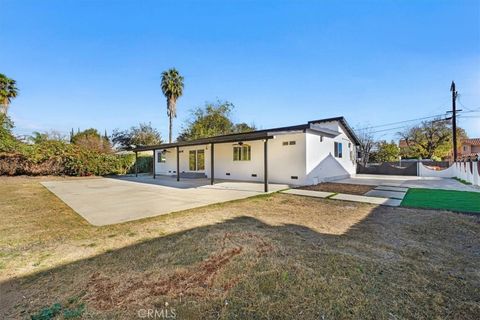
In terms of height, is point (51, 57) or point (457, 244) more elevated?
point (51, 57)

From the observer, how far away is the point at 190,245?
353 cm

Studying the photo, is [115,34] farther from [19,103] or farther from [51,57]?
[19,103]

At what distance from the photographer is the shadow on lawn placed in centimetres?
204

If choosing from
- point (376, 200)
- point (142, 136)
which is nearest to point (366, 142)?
point (376, 200)

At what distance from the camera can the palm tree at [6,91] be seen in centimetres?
1959

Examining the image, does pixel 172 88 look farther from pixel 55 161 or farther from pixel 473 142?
pixel 473 142

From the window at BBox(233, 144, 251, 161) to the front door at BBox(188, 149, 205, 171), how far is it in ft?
10.3

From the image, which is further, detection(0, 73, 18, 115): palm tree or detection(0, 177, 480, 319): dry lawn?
detection(0, 73, 18, 115): palm tree

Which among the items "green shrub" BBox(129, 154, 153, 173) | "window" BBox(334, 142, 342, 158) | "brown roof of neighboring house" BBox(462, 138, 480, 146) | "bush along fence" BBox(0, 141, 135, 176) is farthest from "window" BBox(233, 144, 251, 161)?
"brown roof of neighboring house" BBox(462, 138, 480, 146)

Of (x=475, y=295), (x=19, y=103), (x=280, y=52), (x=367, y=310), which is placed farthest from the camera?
(x=19, y=103)

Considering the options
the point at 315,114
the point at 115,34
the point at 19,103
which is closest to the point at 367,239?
the point at 115,34

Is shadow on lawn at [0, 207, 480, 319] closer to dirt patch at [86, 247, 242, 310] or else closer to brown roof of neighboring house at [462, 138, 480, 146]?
dirt patch at [86, 247, 242, 310]

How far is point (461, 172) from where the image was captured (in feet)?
44.6

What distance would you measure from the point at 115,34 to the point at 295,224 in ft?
→ 40.4
